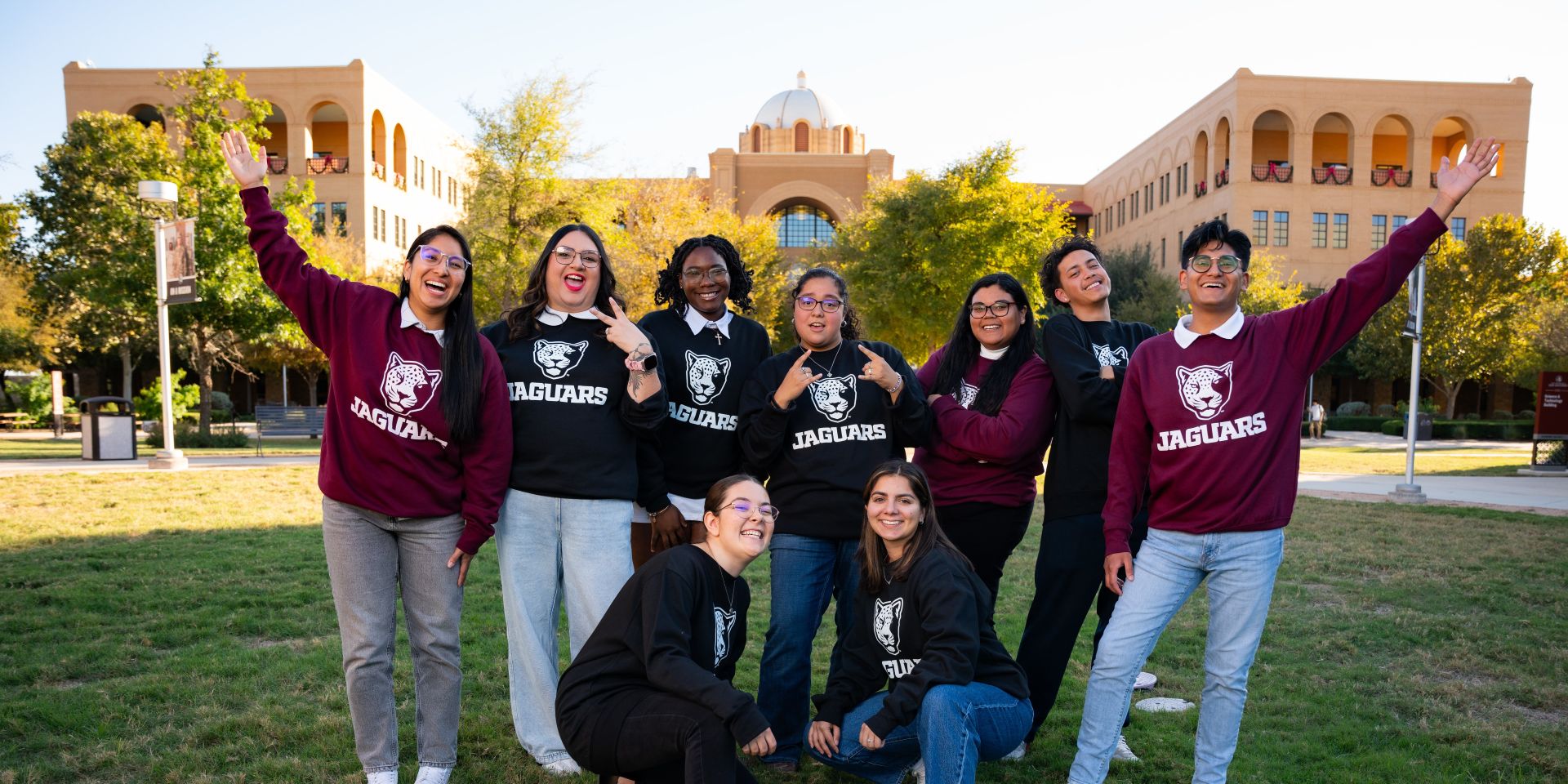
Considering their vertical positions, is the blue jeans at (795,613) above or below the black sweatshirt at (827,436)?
below

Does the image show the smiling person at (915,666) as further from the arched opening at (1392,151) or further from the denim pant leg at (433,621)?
the arched opening at (1392,151)

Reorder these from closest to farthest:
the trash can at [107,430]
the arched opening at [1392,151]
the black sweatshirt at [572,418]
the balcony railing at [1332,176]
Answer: the black sweatshirt at [572,418], the trash can at [107,430], the balcony railing at [1332,176], the arched opening at [1392,151]

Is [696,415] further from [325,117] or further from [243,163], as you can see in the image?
[325,117]

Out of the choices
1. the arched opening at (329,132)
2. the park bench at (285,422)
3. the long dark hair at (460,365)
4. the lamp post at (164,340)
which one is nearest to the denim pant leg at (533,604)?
the long dark hair at (460,365)

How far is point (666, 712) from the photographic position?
132 inches

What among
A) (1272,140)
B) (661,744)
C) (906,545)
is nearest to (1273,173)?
(1272,140)

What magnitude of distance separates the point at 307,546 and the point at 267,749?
5.14 m

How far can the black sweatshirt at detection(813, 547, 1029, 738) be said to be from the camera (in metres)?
3.59

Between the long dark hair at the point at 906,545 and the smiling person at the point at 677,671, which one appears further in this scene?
the long dark hair at the point at 906,545

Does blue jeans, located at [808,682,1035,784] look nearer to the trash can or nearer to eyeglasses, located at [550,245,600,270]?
eyeglasses, located at [550,245,600,270]

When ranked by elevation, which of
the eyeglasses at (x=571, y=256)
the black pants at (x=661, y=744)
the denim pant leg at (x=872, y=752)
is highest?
the eyeglasses at (x=571, y=256)

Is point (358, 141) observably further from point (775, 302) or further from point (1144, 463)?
point (1144, 463)

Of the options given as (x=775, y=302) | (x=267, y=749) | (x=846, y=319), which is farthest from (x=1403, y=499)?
(x=775, y=302)

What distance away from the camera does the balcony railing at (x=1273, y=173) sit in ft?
147
